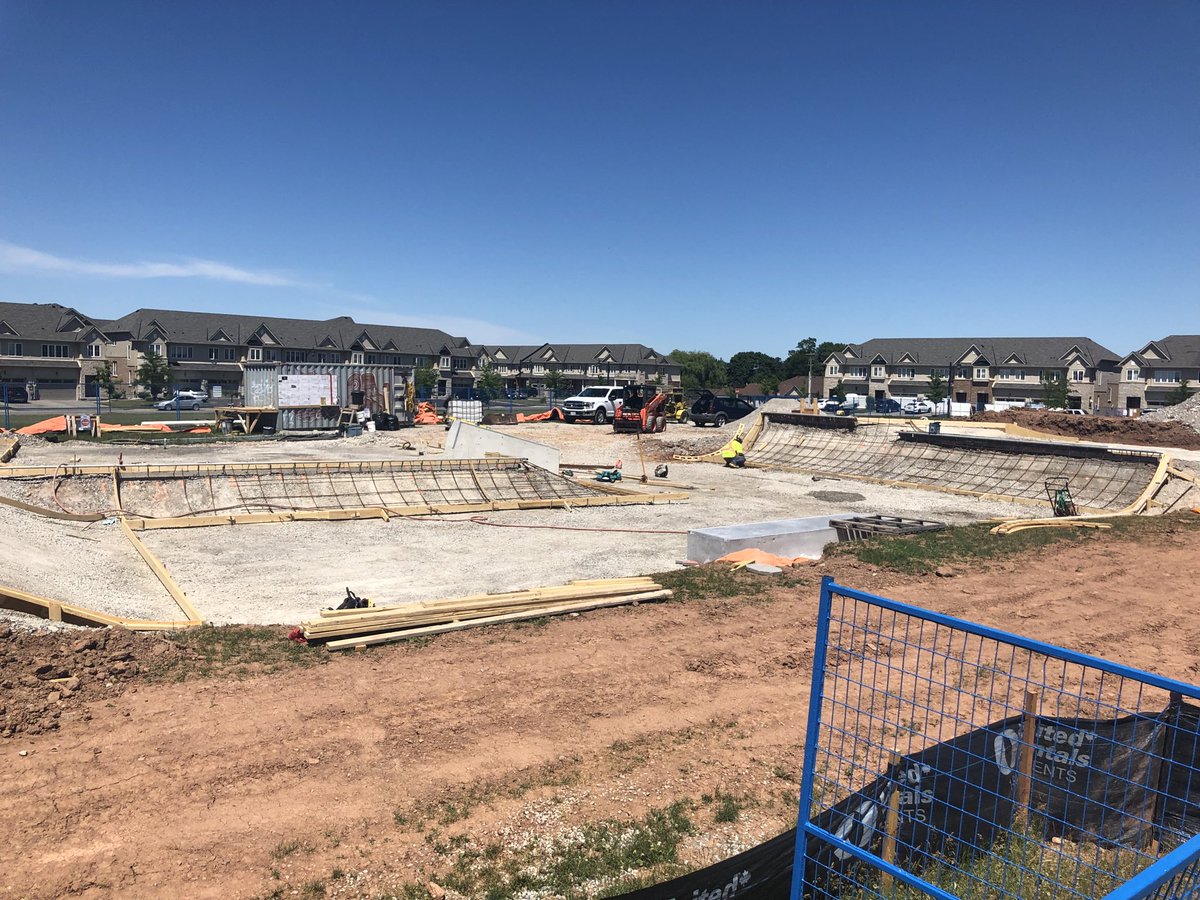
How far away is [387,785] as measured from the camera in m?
5.47

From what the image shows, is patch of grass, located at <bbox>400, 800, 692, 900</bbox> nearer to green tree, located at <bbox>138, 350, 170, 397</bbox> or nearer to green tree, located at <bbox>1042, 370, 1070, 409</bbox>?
green tree, located at <bbox>138, 350, 170, 397</bbox>

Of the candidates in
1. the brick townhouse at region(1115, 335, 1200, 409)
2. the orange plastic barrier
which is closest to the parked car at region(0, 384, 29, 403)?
the orange plastic barrier

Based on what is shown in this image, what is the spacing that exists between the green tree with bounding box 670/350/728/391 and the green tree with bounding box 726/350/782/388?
18.3 meters

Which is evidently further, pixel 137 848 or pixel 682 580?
pixel 682 580

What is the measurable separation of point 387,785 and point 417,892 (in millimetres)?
1170

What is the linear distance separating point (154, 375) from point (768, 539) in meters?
65.1

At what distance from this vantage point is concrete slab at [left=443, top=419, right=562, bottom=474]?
25344 millimetres

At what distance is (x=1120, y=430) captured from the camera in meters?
37.5

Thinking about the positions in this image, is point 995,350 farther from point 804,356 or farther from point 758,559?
point 758,559

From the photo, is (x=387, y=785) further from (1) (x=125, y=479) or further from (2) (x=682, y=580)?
(1) (x=125, y=479)

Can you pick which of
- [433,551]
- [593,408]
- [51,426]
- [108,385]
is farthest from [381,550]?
[108,385]

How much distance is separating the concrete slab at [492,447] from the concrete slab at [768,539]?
10741 millimetres

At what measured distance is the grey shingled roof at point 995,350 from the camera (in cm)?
8294

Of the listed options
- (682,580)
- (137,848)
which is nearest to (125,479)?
(682,580)
